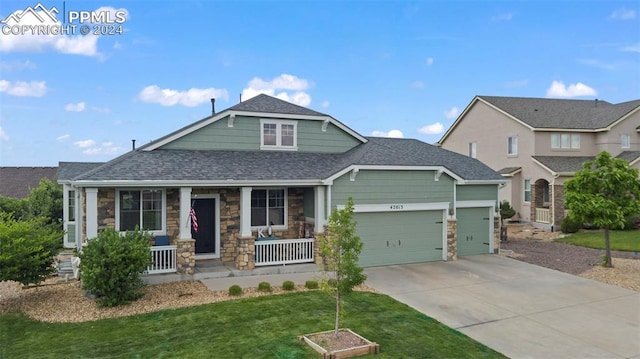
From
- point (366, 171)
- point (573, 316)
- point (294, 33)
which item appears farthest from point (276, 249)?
point (294, 33)

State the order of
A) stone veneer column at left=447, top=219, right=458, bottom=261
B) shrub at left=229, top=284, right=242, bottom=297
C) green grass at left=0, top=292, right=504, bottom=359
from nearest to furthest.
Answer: green grass at left=0, top=292, right=504, bottom=359 < shrub at left=229, top=284, right=242, bottom=297 < stone veneer column at left=447, top=219, right=458, bottom=261

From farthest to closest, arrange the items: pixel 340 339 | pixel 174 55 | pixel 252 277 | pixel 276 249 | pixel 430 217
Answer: pixel 174 55
pixel 430 217
pixel 276 249
pixel 252 277
pixel 340 339

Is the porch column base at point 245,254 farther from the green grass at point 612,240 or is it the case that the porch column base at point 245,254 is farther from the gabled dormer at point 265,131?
the green grass at point 612,240

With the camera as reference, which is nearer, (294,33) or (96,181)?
(96,181)

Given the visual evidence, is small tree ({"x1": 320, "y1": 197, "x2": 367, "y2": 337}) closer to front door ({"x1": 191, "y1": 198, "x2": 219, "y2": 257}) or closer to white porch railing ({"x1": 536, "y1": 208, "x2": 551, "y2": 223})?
front door ({"x1": 191, "y1": 198, "x2": 219, "y2": 257})

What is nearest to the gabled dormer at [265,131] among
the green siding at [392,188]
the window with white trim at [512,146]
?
the green siding at [392,188]

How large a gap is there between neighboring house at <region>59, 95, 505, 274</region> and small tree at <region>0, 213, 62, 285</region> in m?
2.21

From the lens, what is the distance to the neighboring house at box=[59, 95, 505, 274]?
42.2 ft

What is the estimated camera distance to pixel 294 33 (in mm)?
17812

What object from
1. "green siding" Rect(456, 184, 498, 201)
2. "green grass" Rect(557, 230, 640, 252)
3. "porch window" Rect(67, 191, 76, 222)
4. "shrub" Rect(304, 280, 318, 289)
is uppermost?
"green siding" Rect(456, 184, 498, 201)

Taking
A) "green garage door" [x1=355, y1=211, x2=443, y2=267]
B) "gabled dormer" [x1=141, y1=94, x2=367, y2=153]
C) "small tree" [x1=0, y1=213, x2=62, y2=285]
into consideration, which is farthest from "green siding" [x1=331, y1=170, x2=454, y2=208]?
"small tree" [x1=0, y1=213, x2=62, y2=285]

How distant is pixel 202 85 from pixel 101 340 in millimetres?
13353

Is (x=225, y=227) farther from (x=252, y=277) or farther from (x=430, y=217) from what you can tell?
(x=430, y=217)

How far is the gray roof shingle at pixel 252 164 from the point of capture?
40.3ft
